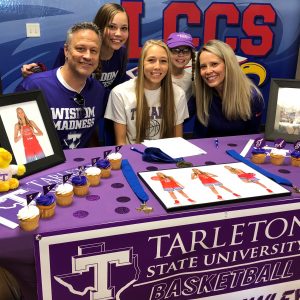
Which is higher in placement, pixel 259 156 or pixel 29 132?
pixel 29 132

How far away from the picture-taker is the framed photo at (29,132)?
132cm

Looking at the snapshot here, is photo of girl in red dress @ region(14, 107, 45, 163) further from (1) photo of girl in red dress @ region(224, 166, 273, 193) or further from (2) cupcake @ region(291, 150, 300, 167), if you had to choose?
(2) cupcake @ region(291, 150, 300, 167)

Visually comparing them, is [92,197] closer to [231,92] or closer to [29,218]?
[29,218]

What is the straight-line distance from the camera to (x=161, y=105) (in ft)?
7.10

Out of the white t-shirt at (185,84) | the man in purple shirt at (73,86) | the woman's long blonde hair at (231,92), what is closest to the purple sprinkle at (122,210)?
the man in purple shirt at (73,86)

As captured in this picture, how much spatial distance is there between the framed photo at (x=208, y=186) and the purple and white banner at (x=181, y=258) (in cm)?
5

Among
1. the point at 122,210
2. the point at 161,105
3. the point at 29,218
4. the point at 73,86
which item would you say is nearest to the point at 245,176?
the point at 122,210

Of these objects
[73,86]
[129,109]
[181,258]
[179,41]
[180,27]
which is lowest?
[181,258]

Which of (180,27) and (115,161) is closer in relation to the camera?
(115,161)

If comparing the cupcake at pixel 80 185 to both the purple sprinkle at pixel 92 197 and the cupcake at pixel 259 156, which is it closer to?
the purple sprinkle at pixel 92 197

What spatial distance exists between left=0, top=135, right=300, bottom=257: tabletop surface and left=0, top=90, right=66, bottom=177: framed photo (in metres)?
0.05

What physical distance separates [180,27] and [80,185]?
10.8ft

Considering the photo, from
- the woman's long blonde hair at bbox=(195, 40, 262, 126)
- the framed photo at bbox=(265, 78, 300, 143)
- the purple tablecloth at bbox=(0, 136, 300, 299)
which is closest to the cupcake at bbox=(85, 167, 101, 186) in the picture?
the purple tablecloth at bbox=(0, 136, 300, 299)

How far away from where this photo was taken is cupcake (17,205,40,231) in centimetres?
98
